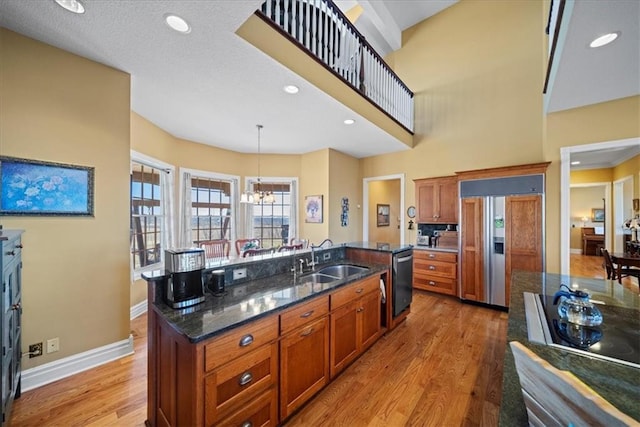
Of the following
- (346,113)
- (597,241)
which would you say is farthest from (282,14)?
(597,241)

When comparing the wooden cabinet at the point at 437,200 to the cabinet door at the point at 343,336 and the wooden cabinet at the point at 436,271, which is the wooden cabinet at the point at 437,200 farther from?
the cabinet door at the point at 343,336

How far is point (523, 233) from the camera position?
360cm

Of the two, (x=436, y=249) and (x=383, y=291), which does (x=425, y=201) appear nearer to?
(x=436, y=249)

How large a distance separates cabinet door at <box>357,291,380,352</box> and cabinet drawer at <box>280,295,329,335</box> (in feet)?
1.93

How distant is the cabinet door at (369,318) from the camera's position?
2445 mm

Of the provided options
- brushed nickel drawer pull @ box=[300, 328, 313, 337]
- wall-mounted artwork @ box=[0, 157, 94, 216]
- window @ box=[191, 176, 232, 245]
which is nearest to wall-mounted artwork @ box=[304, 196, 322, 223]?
window @ box=[191, 176, 232, 245]

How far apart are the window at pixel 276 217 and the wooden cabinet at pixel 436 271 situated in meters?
2.83

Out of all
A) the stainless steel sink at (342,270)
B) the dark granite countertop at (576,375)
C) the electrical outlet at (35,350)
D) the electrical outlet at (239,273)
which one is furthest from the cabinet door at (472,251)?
the electrical outlet at (35,350)

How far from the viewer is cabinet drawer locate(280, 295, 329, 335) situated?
162cm

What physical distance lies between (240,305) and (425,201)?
415cm

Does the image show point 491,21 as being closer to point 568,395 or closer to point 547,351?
point 547,351

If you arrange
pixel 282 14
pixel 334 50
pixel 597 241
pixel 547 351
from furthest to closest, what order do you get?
pixel 597 241
pixel 334 50
pixel 282 14
pixel 547 351

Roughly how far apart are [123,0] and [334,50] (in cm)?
230

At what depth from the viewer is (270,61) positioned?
230 centimetres
